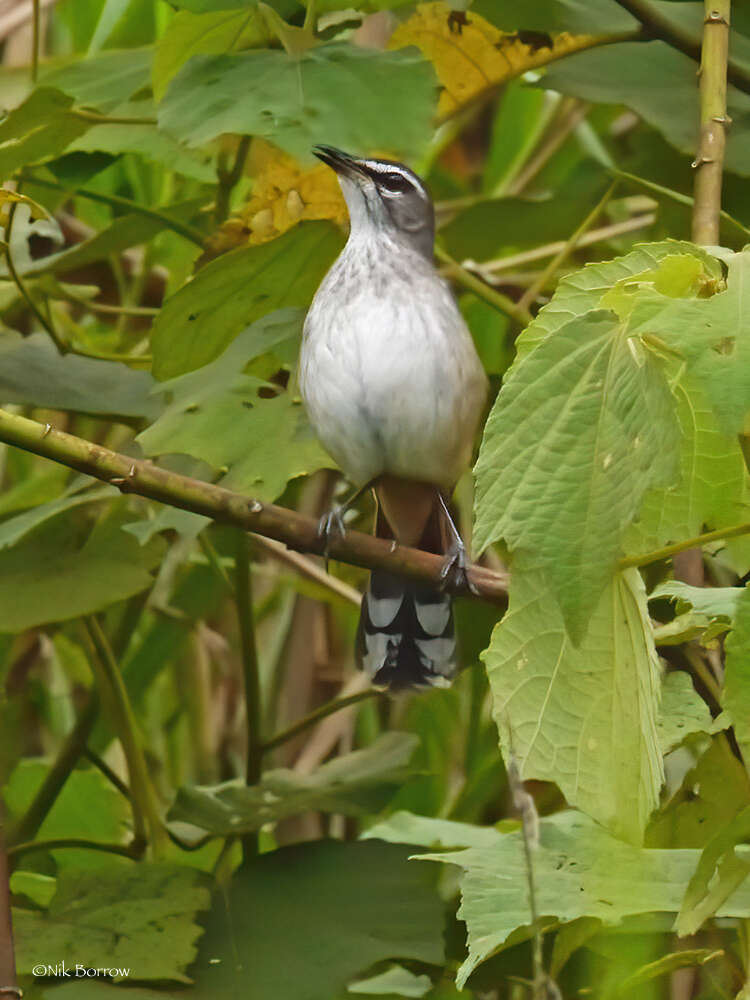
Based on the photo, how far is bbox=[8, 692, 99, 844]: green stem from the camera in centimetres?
269

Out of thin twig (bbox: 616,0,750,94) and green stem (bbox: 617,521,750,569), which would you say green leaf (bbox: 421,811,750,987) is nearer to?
green stem (bbox: 617,521,750,569)

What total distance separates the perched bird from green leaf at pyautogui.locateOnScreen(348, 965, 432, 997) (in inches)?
22.4

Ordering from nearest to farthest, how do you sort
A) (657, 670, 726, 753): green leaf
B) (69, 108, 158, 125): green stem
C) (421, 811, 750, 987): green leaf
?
(421, 811, 750, 987): green leaf
(657, 670, 726, 753): green leaf
(69, 108, 158, 125): green stem

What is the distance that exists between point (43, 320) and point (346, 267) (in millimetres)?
823

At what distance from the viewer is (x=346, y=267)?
3035 millimetres

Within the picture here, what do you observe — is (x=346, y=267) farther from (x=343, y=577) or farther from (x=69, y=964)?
(x=69, y=964)

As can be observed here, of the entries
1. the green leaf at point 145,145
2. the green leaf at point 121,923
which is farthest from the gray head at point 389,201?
the green leaf at point 121,923

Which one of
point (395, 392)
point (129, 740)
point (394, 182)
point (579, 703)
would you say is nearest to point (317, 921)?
point (129, 740)

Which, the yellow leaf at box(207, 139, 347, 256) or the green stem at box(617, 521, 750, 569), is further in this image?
the yellow leaf at box(207, 139, 347, 256)

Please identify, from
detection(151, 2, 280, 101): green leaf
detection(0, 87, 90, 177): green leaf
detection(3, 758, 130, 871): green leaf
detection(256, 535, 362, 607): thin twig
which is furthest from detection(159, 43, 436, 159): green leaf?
detection(3, 758, 130, 871): green leaf

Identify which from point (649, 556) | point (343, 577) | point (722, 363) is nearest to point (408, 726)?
point (343, 577)

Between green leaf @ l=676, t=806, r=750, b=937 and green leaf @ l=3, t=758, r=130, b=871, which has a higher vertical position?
green leaf @ l=676, t=806, r=750, b=937

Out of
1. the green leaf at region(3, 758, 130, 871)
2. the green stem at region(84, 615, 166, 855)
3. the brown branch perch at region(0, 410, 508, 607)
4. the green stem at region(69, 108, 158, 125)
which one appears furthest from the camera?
the green leaf at region(3, 758, 130, 871)

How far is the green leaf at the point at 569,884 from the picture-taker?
1487 millimetres
